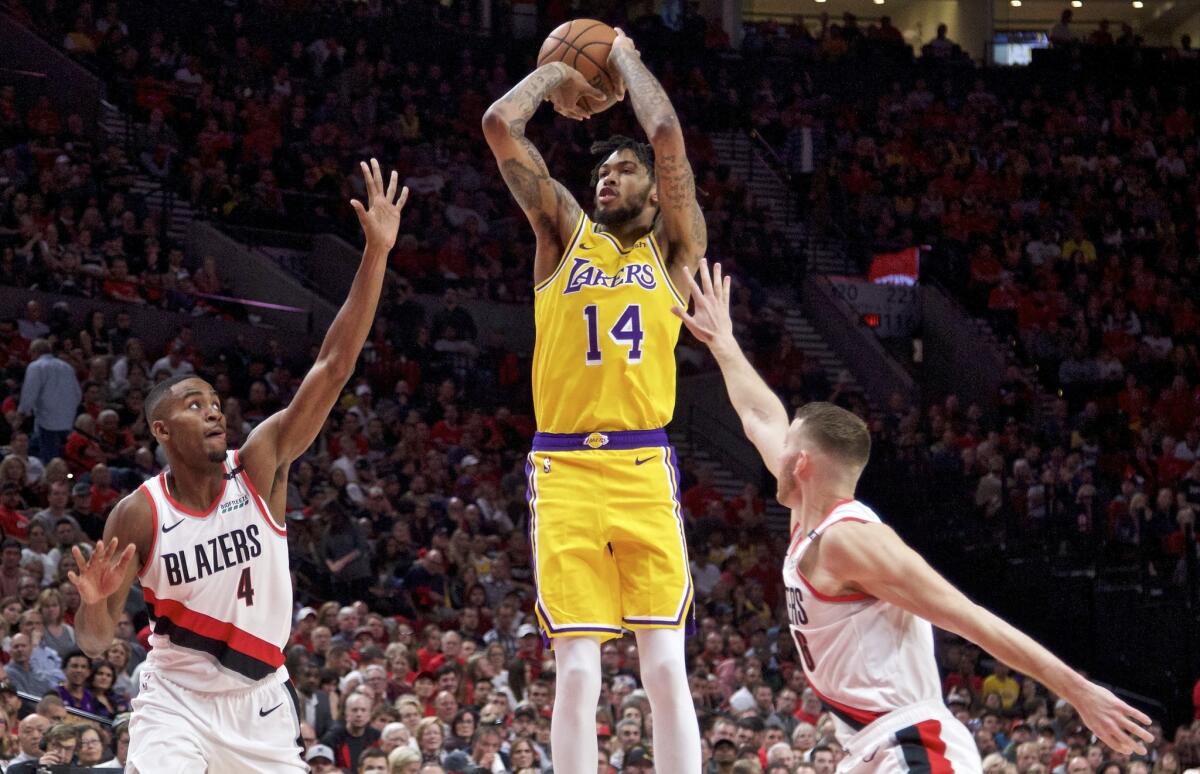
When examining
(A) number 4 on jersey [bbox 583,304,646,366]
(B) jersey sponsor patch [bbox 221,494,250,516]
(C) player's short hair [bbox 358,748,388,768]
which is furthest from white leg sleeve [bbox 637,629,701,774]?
(C) player's short hair [bbox 358,748,388,768]

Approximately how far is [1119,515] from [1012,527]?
1.28m

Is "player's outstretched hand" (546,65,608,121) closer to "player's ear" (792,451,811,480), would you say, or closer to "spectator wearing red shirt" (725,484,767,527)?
"player's ear" (792,451,811,480)

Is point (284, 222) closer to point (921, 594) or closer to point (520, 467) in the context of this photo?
point (520, 467)

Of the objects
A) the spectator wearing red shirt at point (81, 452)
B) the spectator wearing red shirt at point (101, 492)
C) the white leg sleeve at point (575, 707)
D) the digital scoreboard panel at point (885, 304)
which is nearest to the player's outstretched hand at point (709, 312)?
the white leg sleeve at point (575, 707)

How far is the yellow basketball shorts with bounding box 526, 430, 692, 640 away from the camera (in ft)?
22.7

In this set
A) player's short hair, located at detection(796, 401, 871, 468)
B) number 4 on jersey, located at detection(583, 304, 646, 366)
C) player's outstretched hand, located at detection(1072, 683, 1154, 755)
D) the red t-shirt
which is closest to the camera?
player's outstretched hand, located at detection(1072, 683, 1154, 755)

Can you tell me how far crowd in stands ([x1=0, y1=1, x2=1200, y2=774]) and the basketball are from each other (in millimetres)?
5156

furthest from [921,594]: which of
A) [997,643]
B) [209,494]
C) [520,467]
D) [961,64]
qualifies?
[961,64]

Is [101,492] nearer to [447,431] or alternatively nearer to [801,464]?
[447,431]

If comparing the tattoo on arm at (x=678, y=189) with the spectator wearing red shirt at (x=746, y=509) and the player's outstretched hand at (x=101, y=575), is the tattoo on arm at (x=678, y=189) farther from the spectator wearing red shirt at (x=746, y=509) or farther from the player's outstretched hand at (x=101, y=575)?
the spectator wearing red shirt at (x=746, y=509)

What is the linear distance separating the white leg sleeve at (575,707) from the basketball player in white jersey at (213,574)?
1104 millimetres

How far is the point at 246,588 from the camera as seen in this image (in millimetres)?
6770

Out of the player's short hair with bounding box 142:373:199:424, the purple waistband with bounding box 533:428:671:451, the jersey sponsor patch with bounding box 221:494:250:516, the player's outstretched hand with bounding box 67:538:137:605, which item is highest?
the player's short hair with bounding box 142:373:199:424

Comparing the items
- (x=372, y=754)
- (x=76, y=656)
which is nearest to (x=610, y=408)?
(x=372, y=754)
